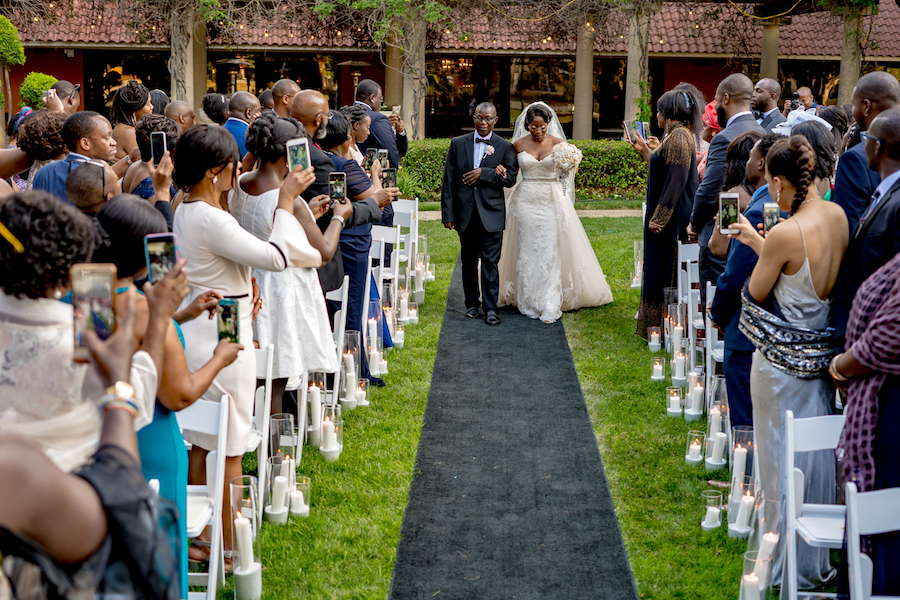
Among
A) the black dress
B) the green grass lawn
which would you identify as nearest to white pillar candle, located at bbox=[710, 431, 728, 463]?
the green grass lawn

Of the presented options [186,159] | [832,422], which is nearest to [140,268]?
[186,159]

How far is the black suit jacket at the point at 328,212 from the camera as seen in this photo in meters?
5.34

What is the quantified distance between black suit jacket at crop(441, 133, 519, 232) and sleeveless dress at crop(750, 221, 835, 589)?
4.62 meters

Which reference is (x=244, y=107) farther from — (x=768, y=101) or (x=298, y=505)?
(x=768, y=101)

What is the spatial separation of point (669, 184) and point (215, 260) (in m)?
4.44

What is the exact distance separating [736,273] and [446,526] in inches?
78.5

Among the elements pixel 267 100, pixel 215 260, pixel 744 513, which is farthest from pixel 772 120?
pixel 215 260

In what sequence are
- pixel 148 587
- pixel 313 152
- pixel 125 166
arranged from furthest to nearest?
pixel 125 166, pixel 313 152, pixel 148 587

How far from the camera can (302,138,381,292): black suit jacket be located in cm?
534

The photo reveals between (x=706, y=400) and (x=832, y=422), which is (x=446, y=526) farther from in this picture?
(x=706, y=400)

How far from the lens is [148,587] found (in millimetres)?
1919

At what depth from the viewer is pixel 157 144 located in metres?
4.72

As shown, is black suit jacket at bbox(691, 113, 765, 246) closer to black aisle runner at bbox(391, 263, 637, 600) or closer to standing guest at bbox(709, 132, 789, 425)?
standing guest at bbox(709, 132, 789, 425)

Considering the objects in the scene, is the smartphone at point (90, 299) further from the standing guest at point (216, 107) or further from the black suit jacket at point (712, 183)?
the standing guest at point (216, 107)
